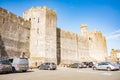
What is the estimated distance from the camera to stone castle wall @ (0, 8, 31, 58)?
2631 centimetres

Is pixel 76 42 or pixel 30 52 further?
pixel 76 42

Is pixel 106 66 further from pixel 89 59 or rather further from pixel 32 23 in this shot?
pixel 89 59

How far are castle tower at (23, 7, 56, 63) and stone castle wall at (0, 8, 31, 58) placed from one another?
1.54 metres

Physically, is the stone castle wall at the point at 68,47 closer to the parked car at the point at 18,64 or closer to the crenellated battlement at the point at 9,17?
the crenellated battlement at the point at 9,17

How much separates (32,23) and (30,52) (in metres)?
6.46

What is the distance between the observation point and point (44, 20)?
3312 cm

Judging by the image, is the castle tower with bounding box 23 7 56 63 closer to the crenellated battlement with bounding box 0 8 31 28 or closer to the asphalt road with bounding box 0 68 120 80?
the crenellated battlement with bounding box 0 8 31 28

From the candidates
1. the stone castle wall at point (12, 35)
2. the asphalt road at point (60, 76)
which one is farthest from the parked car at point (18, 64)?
the stone castle wall at point (12, 35)

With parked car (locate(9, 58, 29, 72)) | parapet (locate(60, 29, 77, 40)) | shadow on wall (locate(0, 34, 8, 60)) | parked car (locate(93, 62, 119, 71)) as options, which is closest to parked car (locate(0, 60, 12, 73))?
parked car (locate(9, 58, 29, 72))

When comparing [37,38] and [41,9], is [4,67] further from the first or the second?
[41,9]

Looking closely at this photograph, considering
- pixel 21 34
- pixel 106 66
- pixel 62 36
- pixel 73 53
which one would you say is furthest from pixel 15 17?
pixel 73 53

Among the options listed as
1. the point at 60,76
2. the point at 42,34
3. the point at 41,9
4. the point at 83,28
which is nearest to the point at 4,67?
the point at 60,76

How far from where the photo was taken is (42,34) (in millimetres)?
32625

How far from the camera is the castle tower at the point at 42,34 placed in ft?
104
